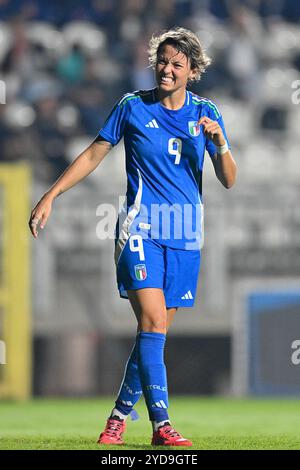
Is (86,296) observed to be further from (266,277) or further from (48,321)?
(266,277)

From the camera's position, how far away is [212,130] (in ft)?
15.1

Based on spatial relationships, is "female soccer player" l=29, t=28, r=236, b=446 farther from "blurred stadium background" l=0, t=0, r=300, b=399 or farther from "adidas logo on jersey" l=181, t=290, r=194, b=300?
"blurred stadium background" l=0, t=0, r=300, b=399

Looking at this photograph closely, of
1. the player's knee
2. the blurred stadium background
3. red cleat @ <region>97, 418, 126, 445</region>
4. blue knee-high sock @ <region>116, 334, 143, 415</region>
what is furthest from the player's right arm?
the blurred stadium background

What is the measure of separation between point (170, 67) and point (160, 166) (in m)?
0.40

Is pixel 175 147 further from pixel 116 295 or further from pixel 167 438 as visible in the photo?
pixel 116 295

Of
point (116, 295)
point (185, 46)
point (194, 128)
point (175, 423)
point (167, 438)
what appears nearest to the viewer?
point (167, 438)

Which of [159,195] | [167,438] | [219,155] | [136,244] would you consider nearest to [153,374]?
[167,438]

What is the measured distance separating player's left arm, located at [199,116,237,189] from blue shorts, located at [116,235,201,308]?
34 centimetres

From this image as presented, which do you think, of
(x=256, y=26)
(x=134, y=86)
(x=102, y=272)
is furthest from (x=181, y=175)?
(x=256, y=26)

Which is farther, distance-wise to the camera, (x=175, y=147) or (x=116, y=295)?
(x=116, y=295)

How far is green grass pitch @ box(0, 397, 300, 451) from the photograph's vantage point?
509 cm

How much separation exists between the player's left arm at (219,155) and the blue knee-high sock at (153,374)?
2.42 ft

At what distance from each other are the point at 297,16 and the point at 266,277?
460 cm

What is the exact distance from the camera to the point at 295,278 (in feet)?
31.1
